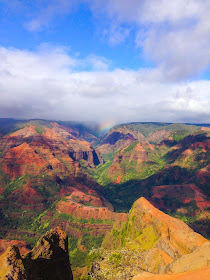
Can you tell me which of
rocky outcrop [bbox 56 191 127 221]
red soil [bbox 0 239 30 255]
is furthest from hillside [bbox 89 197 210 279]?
red soil [bbox 0 239 30 255]

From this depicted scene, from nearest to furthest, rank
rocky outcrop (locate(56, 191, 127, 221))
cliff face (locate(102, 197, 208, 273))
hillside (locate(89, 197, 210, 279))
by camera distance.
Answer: hillside (locate(89, 197, 210, 279))
cliff face (locate(102, 197, 208, 273))
rocky outcrop (locate(56, 191, 127, 221))

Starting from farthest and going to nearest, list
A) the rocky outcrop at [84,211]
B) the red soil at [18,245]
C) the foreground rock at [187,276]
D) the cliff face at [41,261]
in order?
the rocky outcrop at [84,211]
the red soil at [18,245]
the cliff face at [41,261]
the foreground rock at [187,276]

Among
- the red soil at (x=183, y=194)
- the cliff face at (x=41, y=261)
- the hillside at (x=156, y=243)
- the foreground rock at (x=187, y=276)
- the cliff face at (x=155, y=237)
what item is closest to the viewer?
the foreground rock at (x=187, y=276)

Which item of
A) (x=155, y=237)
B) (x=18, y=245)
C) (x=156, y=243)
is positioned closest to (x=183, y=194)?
(x=155, y=237)

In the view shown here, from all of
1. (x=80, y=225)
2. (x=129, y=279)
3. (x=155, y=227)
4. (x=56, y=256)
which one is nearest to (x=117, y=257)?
(x=129, y=279)

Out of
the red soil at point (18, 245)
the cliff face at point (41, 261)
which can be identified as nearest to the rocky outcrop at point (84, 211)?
the red soil at point (18, 245)

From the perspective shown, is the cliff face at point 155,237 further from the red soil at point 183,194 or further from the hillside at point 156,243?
the red soil at point 183,194

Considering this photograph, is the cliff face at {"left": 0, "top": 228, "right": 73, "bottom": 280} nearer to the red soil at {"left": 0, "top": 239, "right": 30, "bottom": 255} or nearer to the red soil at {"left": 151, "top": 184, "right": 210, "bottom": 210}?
the red soil at {"left": 0, "top": 239, "right": 30, "bottom": 255}

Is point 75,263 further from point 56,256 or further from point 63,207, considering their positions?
point 56,256
